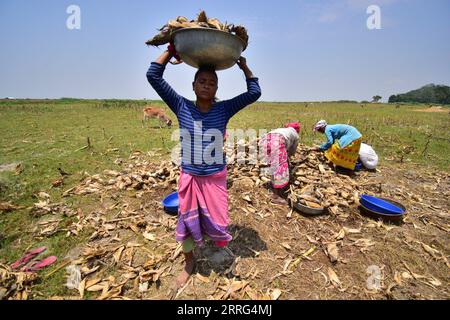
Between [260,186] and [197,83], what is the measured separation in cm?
288

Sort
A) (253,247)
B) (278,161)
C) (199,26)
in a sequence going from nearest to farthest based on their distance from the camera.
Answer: (199,26), (253,247), (278,161)

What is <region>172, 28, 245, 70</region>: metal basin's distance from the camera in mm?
1828

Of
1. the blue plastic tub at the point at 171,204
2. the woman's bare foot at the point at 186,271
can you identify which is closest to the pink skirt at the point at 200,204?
the woman's bare foot at the point at 186,271

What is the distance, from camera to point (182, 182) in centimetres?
237

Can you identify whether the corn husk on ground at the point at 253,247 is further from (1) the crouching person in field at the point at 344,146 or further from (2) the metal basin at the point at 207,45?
(2) the metal basin at the point at 207,45

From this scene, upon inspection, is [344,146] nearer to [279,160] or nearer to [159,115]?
[279,160]

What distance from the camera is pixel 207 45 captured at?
6.09 feet

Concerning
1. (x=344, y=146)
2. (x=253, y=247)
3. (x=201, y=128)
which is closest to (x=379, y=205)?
(x=344, y=146)

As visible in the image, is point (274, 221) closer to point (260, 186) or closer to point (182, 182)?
point (260, 186)

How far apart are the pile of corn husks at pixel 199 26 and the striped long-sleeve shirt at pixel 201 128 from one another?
411 millimetres

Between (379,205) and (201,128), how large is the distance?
3472 millimetres

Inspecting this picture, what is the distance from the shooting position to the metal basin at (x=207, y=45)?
Answer: 72.0 inches
